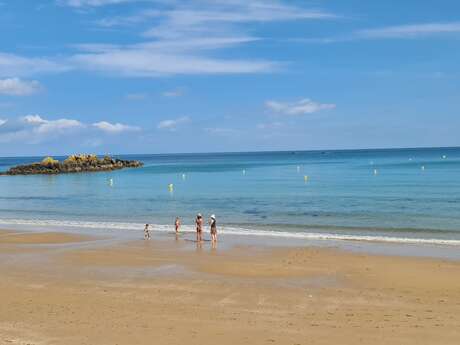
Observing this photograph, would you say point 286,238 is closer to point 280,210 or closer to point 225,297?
point 280,210

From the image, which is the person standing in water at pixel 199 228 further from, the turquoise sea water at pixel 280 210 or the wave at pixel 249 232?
the turquoise sea water at pixel 280 210

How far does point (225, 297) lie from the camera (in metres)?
15.8

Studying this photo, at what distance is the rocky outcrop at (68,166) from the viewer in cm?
10912

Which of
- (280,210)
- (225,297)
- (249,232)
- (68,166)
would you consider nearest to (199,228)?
(249,232)

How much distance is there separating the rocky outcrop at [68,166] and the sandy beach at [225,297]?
293 feet

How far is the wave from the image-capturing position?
26875 millimetres

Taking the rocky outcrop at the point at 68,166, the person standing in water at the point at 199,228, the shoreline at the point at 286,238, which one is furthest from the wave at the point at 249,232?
the rocky outcrop at the point at 68,166

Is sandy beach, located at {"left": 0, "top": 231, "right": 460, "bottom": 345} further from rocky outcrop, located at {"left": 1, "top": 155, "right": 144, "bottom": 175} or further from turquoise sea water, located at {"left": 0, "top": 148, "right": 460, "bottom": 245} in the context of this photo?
rocky outcrop, located at {"left": 1, "top": 155, "right": 144, "bottom": 175}

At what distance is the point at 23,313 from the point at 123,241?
44.4ft

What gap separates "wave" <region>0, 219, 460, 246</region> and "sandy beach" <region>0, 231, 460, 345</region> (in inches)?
164

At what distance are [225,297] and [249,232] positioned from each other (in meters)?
14.8

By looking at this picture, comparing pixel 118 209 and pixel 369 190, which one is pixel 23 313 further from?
pixel 369 190

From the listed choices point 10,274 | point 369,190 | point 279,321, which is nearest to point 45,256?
point 10,274

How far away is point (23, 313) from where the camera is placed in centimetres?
1409
